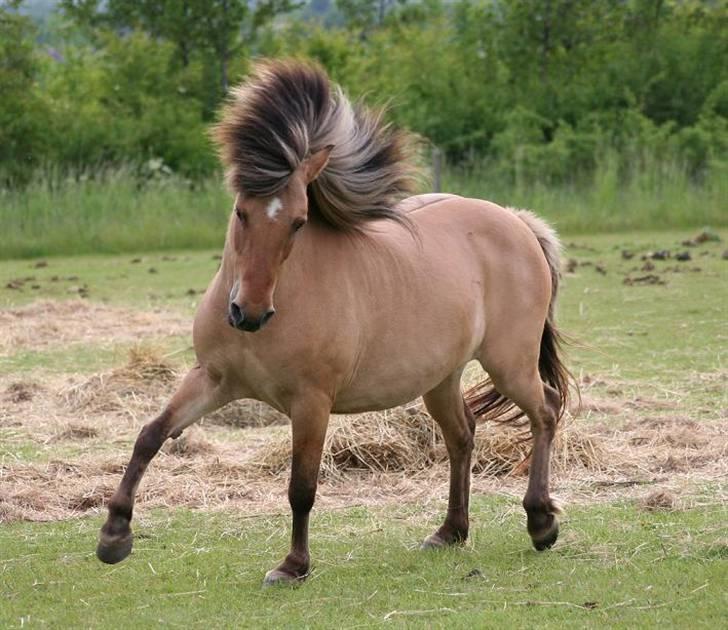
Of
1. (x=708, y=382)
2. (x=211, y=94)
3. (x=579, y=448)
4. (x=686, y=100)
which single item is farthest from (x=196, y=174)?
(x=579, y=448)

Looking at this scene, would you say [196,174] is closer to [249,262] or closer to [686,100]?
[686,100]

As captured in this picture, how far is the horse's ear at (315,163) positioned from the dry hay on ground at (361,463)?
198 centimetres

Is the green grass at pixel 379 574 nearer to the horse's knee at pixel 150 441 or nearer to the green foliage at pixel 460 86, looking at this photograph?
the horse's knee at pixel 150 441

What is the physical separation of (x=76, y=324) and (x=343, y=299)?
25.4 feet

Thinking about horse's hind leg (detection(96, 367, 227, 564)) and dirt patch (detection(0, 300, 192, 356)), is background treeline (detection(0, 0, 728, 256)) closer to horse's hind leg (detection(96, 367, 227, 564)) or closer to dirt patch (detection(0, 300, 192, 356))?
dirt patch (detection(0, 300, 192, 356))

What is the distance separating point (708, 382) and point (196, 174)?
17.0m

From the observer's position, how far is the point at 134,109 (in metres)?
25.8

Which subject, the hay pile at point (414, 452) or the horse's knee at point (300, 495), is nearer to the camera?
the horse's knee at point (300, 495)

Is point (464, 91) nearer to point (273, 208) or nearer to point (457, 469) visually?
point (457, 469)

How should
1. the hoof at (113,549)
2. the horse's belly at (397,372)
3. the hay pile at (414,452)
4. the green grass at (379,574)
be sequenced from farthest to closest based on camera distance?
the hay pile at (414,452), the horse's belly at (397,372), the hoof at (113,549), the green grass at (379,574)

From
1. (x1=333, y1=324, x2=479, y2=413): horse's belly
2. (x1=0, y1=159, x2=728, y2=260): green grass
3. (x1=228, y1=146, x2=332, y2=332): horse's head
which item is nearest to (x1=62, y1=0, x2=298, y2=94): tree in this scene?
(x1=0, y1=159, x2=728, y2=260): green grass

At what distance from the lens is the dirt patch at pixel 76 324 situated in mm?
11516

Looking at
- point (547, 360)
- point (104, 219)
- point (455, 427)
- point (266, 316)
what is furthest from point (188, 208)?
point (266, 316)

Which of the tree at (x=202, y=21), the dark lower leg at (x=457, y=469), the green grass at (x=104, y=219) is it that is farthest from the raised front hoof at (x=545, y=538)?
the tree at (x=202, y=21)
